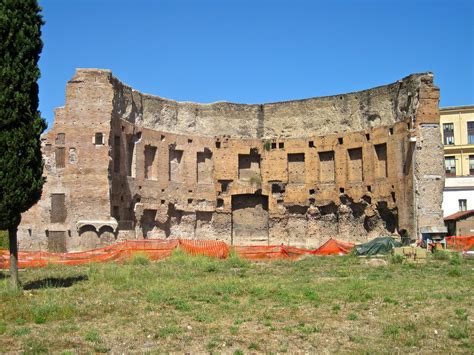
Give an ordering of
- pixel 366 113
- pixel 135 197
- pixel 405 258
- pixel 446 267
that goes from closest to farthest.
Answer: pixel 446 267 → pixel 405 258 → pixel 135 197 → pixel 366 113

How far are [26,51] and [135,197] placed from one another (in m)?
18.3

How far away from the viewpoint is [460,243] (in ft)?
87.9

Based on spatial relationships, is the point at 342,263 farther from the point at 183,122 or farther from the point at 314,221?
the point at 183,122

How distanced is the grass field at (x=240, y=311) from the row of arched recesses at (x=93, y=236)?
30.8 feet

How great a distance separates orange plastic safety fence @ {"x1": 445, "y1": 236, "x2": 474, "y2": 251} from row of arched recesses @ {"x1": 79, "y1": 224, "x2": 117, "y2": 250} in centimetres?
1662

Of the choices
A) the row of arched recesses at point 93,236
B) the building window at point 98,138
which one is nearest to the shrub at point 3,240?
the row of arched recesses at point 93,236

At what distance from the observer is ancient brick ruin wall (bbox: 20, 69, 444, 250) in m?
27.9

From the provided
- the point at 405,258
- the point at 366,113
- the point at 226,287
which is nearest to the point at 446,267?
the point at 405,258

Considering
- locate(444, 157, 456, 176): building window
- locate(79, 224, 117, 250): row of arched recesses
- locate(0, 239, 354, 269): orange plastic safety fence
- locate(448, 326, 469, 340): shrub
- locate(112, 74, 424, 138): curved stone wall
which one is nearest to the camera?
locate(448, 326, 469, 340): shrub

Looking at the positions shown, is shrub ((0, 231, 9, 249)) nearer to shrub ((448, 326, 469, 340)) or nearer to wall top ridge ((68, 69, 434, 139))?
wall top ridge ((68, 69, 434, 139))

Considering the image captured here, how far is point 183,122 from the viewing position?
3550cm

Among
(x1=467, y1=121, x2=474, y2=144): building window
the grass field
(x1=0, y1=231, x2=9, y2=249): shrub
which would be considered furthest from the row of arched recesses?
(x1=467, y1=121, x2=474, y2=144): building window

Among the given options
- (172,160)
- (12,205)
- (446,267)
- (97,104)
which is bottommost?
(446,267)

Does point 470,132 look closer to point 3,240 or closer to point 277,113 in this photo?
point 277,113
